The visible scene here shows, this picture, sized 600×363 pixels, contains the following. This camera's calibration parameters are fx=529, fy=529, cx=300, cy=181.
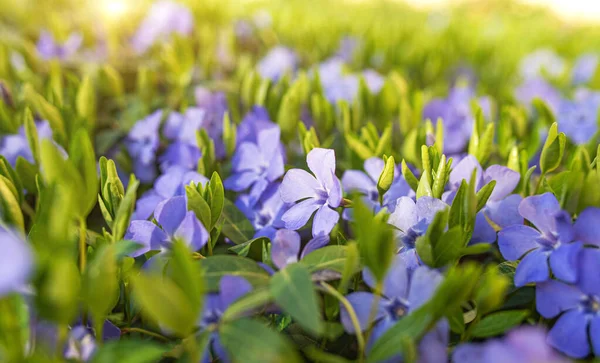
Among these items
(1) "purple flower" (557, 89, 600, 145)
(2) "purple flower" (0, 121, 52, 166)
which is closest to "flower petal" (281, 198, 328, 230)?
(2) "purple flower" (0, 121, 52, 166)

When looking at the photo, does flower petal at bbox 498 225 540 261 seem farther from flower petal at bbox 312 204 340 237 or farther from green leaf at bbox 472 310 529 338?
flower petal at bbox 312 204 340 237

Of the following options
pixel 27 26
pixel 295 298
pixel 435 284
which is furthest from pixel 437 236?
pixel 27 26

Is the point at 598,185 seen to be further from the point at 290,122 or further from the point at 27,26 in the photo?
the point at 27,26

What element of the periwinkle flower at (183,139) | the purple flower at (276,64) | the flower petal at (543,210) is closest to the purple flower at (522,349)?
the flower petal at (543,210)

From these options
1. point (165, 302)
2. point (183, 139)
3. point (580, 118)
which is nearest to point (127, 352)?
point (165, 302)

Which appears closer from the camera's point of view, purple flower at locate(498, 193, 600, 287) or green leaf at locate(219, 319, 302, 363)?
green leaf at locate(219, 319, 302, 363)
